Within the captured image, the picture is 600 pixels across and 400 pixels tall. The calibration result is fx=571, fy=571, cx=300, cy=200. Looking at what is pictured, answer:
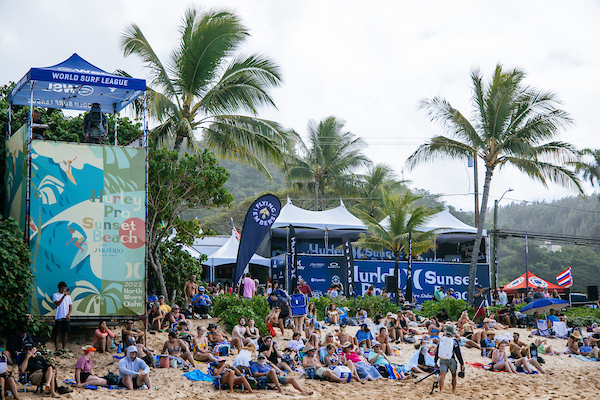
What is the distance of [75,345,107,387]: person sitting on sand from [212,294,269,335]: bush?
186 inches

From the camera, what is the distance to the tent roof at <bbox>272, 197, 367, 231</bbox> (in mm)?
24466

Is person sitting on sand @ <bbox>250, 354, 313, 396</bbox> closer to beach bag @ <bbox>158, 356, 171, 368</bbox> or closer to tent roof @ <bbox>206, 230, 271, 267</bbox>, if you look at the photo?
beach bag @ <bbox>158, 356, 171, 368</bbox>

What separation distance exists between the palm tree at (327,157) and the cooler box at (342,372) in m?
21.8

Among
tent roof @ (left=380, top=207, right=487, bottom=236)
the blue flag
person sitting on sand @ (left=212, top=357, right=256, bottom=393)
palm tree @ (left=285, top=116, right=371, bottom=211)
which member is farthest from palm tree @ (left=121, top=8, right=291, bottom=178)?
palm tree @ (left=285, top=116, right=371, bottom=211)

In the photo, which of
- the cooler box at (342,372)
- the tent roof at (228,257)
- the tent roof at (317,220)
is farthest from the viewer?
the tent roof at (228,257)

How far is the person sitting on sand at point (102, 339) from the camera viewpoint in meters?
11.1

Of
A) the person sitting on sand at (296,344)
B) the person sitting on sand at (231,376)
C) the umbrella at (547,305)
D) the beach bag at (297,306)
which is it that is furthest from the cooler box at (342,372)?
the umbrella at (547,305)

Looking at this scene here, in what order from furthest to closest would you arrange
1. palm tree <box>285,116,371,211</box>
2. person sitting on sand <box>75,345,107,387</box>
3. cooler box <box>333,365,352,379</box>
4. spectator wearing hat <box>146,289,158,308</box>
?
palm tree <box>285,116,371,211</box>
spectator wearing hat <box>146,289,158,308</box>
cooler box <box>333,365,352,379</box>
person sitting on sand <box>75,345,107,387</box>

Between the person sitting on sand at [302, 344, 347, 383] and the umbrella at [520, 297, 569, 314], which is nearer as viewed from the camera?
the person sitting on sand at [302, 344, 347, 383]

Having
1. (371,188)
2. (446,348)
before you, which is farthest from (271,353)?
(371,188)

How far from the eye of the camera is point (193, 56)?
1529cm

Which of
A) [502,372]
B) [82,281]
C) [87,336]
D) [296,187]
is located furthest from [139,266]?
[296,187]

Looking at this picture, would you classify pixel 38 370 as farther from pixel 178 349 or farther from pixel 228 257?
pixel 228 257

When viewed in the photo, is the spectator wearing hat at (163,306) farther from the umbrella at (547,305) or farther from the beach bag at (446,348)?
the umbrella at (547,305)
